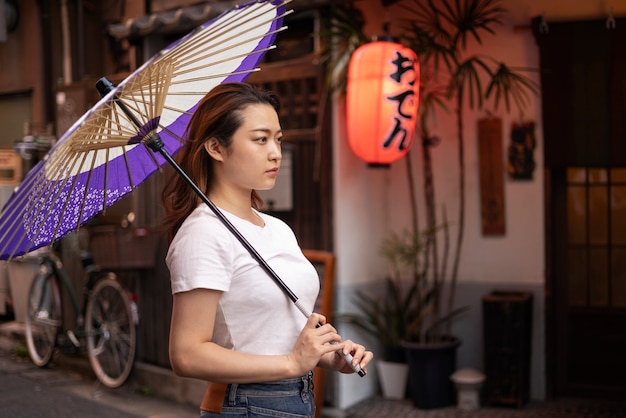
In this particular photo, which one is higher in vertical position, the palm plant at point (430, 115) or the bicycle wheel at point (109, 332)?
the palm plant at point (430, 115)

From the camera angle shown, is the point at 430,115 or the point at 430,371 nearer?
the point at 430,371

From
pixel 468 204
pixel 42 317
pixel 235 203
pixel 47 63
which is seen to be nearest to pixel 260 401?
pixel 235 203

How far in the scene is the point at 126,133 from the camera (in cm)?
306

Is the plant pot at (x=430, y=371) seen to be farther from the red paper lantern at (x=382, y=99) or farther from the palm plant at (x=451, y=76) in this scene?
the red paper lantern at (x=382, y=99)

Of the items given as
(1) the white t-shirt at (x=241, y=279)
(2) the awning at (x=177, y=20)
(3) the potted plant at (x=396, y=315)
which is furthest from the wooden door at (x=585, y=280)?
(1) the white t-shirt at (x=241, y=279)

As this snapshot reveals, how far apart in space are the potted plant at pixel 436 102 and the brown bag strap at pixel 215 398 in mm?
4926

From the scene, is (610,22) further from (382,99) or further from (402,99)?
(382,99)

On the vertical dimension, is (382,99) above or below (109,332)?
above

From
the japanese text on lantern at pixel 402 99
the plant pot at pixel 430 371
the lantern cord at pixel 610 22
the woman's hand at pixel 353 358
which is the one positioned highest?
the lantern cord at pixel 610 22

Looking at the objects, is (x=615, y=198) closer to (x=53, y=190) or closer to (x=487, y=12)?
(x=487, y=12)

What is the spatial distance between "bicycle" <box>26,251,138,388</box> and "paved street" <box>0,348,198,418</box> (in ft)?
0.68

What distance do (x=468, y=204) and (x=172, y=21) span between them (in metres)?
3.63

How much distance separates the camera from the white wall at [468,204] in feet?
25.6

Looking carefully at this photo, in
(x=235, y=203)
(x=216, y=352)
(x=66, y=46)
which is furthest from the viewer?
(x=66, y=46)
